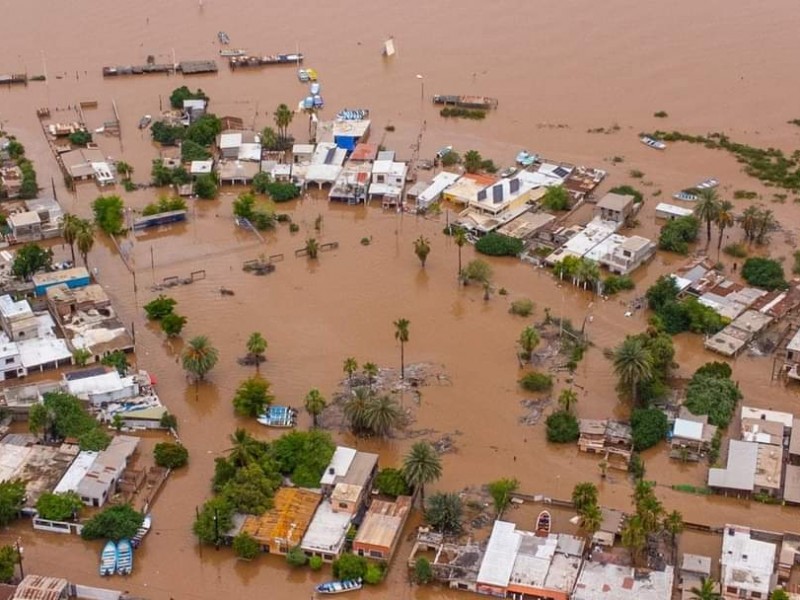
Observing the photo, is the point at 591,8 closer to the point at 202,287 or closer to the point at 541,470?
the point at 202,287

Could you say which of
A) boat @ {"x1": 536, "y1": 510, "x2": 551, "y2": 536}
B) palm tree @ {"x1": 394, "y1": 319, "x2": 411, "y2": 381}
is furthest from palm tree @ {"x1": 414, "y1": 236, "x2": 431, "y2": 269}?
boat @ {"x1": 536, "y1": 510, "x2": 551, "y2": 536}

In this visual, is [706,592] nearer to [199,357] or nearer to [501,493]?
[501,493]

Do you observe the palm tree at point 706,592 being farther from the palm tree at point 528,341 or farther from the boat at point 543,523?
the palm tree at point 528,341

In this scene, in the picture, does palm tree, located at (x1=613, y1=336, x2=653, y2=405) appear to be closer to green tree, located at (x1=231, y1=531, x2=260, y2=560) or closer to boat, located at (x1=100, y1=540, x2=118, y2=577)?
green tree, located at (x1=231, y1=531, x2=260, y2=560)

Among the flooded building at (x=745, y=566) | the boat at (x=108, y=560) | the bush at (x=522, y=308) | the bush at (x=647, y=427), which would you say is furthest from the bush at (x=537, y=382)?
the boat at (x=108, y=560)

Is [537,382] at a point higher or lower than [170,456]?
higher

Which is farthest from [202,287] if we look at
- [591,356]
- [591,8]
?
[591,8]

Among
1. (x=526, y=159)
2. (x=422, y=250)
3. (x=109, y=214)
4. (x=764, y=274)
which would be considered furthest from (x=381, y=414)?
(x=526, y=159)

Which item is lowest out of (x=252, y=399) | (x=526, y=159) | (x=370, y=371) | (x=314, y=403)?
(x=252, y=399)
